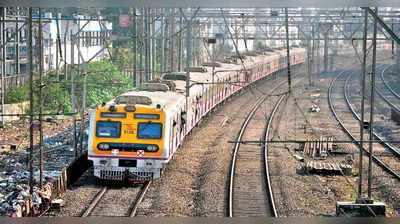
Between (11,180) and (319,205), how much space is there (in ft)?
18.6

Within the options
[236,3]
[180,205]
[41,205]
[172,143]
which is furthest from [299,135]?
[236,3]

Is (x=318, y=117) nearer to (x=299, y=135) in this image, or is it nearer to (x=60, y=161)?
(x=299, y=135)

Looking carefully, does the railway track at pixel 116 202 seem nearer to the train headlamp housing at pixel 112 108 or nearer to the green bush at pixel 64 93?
the train headlamp housing at pixel 112 108

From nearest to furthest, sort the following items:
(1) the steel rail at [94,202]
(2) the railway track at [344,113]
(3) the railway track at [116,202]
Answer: (1) the steel rail at [94,202] → (3) the railway track at [116,202] → (2) the railway track at [344,113]

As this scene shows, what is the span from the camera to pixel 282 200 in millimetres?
11219

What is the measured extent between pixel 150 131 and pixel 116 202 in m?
1.61

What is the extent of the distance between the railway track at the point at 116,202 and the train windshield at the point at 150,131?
0.95m

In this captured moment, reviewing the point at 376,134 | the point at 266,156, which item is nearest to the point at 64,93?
the point at 266,156

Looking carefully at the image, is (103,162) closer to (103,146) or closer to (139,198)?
(103,146)

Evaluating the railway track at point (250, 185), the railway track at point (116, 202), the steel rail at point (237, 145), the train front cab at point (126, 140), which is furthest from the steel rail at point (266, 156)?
the railway track at point (116, 202)

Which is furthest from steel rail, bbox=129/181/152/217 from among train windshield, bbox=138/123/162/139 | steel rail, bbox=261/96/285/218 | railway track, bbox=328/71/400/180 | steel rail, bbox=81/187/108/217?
railway track, bbox=328/71/400/180

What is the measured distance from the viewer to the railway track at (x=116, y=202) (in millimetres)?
10055

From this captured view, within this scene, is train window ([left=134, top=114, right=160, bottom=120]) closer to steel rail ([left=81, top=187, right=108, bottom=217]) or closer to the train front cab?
the train front cab

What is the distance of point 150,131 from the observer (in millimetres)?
11883
